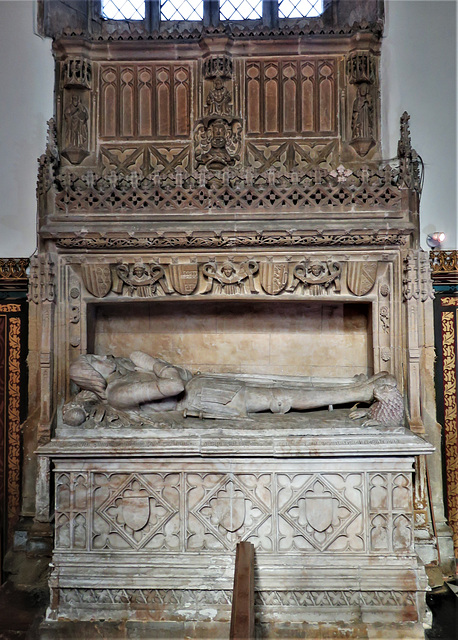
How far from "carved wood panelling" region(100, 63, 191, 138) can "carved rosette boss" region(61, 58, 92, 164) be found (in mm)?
180

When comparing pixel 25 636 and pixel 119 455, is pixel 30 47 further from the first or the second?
pixel 25 636

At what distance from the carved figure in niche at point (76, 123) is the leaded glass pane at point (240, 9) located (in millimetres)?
1917

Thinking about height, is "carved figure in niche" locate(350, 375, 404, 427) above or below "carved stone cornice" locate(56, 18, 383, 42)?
below

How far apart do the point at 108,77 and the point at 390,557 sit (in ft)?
17.1

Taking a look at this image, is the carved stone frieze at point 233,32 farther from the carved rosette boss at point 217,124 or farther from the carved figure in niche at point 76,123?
the carved figure in niche at point 76,123

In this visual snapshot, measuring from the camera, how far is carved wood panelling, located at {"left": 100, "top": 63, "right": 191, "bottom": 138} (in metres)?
6.10

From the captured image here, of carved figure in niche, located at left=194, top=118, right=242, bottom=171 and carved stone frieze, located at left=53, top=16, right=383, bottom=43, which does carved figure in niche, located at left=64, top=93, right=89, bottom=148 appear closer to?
carved stone frieze, located at left=53, top=16, right=383, bottom=43

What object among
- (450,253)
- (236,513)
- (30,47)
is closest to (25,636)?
(236,513)

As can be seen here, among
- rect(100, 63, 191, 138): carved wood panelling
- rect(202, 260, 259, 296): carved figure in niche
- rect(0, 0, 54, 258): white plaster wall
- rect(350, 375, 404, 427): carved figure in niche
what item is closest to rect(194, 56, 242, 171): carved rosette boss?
rect(100, 63, 191, 138): carved wood panelling

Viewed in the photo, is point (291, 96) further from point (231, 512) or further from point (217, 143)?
point (231, 512)

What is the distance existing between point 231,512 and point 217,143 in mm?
3518

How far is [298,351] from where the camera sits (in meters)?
5.81

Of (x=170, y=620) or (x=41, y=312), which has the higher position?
(x=41, y=312)

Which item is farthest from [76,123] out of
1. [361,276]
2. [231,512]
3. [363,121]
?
[231,512]
